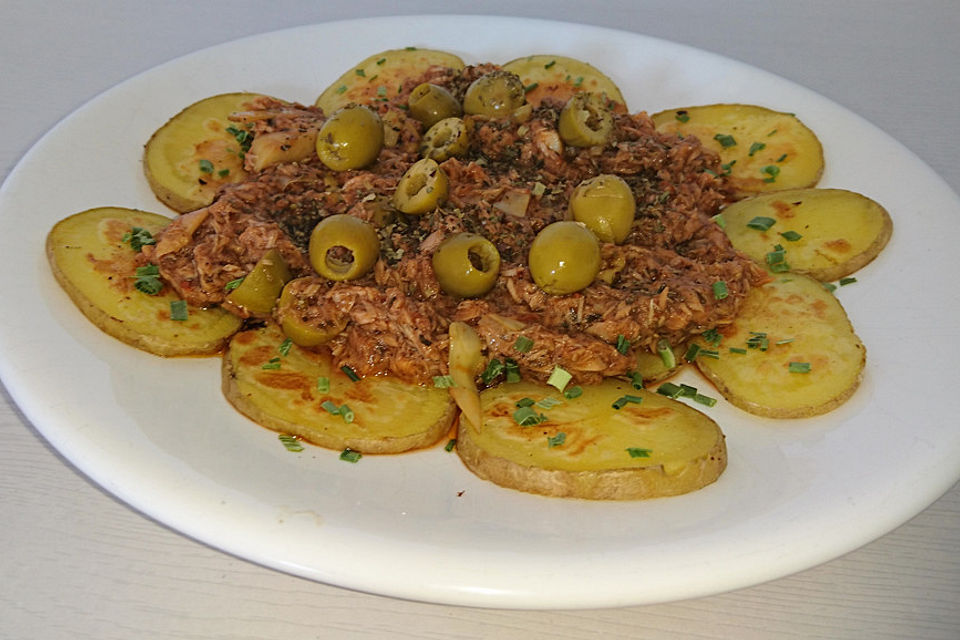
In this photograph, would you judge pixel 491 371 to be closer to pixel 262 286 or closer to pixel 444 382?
pixel 444 382

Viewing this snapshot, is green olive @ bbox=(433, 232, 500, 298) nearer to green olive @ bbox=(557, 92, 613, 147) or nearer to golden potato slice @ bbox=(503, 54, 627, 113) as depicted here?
green olive @ bbox=(557, 92, 613, 147)

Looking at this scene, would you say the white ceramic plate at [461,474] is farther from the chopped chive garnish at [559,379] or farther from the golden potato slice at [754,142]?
the golden potato slice at [754,142]

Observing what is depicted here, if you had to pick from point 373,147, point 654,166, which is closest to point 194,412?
point 373,147

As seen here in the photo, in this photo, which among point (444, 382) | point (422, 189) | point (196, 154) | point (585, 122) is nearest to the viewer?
point (444, 382)

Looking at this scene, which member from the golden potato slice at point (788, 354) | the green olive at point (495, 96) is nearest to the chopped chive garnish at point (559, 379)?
the golden potato slice at point (788, 354)

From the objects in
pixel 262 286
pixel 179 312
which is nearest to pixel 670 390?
pixel 262 286

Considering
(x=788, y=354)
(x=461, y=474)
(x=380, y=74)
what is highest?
(x=380, y=74)
